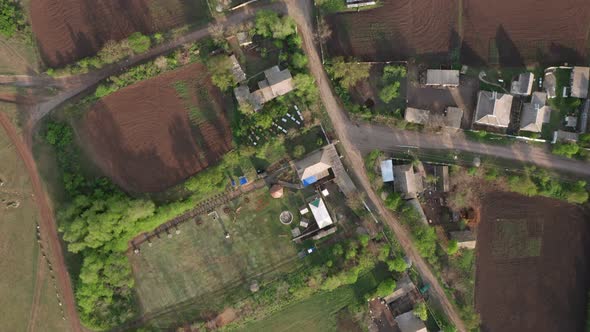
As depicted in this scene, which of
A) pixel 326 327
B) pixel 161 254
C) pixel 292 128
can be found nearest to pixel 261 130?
pixel 292 128

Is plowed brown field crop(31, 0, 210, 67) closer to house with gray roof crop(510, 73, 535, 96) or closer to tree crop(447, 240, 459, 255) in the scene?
house with gray roof crop(510, 73, 535, 96)

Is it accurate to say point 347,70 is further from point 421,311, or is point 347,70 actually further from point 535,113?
point 421,311

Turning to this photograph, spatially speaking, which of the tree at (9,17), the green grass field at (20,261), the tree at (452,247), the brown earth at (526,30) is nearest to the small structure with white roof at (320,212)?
the tree at (452,247)

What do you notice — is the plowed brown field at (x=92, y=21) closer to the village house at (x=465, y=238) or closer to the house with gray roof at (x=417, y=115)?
the house with gray roof at (x=417, y=115)

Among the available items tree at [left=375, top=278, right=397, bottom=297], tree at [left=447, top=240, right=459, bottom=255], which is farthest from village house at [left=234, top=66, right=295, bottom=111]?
tree at [left=447, top=240, right=459, bottom=255]

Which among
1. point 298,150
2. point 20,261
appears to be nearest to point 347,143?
point 298,150

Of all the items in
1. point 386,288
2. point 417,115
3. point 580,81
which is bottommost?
point 386,288

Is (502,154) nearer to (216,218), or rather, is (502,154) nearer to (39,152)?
(216,218)
